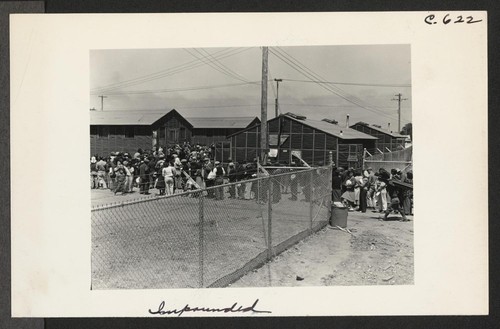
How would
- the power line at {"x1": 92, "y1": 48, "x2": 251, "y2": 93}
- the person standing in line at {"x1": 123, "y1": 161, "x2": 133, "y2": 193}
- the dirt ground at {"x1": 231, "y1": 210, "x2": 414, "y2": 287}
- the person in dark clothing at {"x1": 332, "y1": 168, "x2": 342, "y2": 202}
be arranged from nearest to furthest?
1. the power line at {"x1": 92, "y1": 48, "x2": 251, "y2": 93}
2. the dirt ground at {"x1": 231, "y1": 210, "x2": 414, "y2": 287}
3. the person in dark clothing at {"x1": 332, "y1": 168, "x2": 342, "y2": 202}
4. the person standing in line at {"x1": 123, "y1": 161, "x2": 133, "y2": 193}

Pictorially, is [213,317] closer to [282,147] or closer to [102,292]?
[102,292]

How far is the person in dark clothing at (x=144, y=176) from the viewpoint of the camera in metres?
10.4

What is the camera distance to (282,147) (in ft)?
74.7

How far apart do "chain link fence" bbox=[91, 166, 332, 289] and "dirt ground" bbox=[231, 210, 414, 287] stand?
0.23 m

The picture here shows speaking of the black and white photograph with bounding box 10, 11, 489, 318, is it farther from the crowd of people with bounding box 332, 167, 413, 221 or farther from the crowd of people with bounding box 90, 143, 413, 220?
the crowd of people with bounding box 332, 167, 413, 221

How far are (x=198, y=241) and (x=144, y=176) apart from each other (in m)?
4.61

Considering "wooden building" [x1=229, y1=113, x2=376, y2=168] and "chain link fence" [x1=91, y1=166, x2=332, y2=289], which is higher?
"wooden building" [x1=229, y1=113, x2=376, y2=168]

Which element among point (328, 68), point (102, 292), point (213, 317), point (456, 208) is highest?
point (328, 68)

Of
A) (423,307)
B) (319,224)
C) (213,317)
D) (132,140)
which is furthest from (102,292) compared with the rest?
(132,140)

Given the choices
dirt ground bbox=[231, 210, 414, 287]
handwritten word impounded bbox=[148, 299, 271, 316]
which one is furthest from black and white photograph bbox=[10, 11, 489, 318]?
dirt ground bbox=[231, 210, 414, 287]

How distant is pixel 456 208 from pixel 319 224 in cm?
367

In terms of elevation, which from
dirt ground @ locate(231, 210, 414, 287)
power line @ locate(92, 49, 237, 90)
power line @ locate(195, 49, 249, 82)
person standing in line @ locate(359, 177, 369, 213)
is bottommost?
dirt ground @ locate(231, 210, 414, 287)

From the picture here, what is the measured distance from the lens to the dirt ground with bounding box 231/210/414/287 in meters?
4.21

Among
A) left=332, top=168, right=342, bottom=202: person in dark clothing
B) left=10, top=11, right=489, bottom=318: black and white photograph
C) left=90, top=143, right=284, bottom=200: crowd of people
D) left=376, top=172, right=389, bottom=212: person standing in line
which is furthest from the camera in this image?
left=90, top=143, right=284, bottom=200: crowd of people
